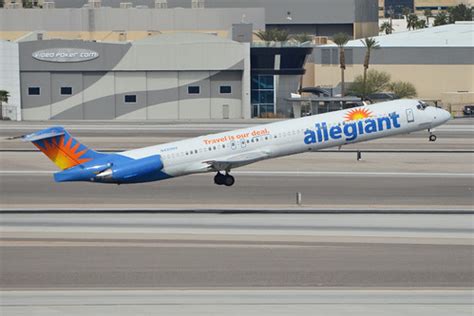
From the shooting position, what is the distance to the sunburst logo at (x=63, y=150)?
170 ft

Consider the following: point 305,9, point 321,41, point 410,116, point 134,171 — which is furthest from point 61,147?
point 305,9

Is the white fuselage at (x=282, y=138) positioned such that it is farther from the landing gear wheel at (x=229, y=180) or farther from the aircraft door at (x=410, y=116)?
the landing gear wheel at (x=229, y=180)

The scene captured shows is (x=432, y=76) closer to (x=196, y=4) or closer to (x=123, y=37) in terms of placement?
(x=196, y=4)

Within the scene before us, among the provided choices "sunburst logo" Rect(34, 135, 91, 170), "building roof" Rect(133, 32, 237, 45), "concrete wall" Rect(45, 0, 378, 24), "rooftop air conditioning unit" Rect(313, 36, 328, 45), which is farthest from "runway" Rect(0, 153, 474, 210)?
"concrete wall" Rect(45, 0, 378, 24)

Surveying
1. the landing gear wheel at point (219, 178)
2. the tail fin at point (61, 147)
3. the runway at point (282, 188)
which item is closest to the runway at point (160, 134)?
the runway at point (282, 188)

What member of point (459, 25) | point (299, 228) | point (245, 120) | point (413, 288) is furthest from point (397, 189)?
point (459, 25)

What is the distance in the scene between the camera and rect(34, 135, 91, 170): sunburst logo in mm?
51688

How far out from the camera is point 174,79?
4550 inches

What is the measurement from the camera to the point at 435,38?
13938 cm

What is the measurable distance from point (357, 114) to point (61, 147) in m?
16.1

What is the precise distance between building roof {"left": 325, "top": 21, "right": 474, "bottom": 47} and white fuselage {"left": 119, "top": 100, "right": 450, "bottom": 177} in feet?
249

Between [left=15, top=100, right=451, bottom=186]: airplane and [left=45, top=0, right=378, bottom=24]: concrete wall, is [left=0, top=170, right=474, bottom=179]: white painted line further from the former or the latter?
[left=45, top=0, right=378, bottom=24]: concrete wall

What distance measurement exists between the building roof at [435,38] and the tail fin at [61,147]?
87.3 metres
